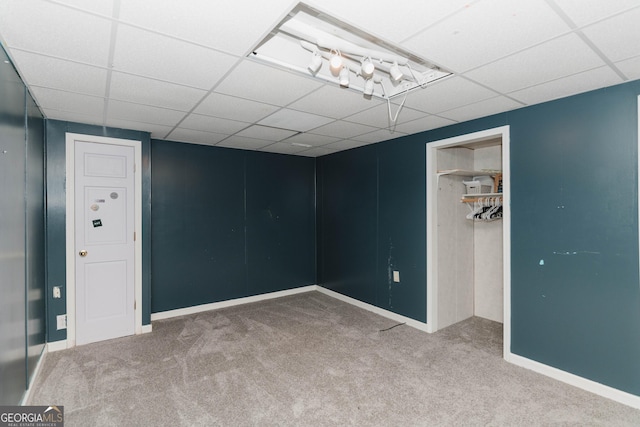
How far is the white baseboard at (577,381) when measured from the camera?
2386 millimetres

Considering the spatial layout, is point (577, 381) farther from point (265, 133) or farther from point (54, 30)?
point (54, 30)

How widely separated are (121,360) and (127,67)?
2.67 m

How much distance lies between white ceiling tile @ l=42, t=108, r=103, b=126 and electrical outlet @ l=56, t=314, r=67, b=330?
205 cm

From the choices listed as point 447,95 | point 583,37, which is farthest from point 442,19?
point 447,95

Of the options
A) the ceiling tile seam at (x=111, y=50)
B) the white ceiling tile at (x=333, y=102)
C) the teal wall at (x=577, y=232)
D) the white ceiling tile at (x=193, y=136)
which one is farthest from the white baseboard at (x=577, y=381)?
the white ceiling tile at (x=193, y=136)

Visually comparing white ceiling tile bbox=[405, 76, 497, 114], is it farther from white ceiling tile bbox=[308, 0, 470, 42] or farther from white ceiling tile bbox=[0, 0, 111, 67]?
white ceiling tile bbox=[0, 0, 111, 67]

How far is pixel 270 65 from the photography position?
6.81ft

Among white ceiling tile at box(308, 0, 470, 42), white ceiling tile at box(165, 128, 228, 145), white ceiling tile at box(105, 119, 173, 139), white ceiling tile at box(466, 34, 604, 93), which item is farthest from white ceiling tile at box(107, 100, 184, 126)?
white ceiling tile at box(466, 34, 604, 93)

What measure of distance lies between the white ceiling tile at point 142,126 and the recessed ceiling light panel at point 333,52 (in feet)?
7.00

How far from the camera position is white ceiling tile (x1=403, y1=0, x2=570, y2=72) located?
1.51 meters

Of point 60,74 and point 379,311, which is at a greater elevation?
point 60,74

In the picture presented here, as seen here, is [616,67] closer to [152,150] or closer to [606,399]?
[606,399]

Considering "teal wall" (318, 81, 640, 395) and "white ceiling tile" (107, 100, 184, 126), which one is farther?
"white ceiling tile" (107, 100, 184, 126)

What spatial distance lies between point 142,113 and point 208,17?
1906 mm
